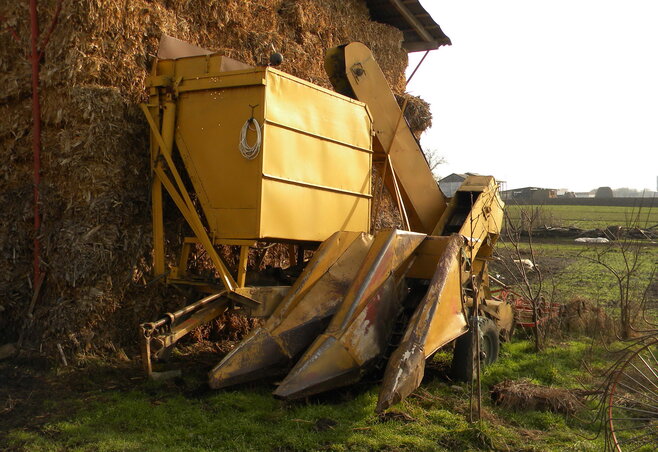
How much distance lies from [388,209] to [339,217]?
171 inches

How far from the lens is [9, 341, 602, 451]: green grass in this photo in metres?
4.85

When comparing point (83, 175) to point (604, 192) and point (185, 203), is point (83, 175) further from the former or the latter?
point (604, 192)

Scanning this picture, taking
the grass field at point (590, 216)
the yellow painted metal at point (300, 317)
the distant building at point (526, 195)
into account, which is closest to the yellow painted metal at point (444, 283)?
the yellow painted metal at point (300, 317)

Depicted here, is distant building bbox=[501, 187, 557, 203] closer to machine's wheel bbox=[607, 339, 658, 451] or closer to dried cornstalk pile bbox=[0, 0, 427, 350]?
machine's wheel bbox=[607, 339, 658, 451]

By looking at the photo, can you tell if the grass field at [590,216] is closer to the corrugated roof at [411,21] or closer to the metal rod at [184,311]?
the corrugated roof at [411,21]

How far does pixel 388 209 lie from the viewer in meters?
11.4

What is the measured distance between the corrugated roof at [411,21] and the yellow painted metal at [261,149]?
221 inches

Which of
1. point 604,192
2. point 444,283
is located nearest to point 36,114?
point 444,283

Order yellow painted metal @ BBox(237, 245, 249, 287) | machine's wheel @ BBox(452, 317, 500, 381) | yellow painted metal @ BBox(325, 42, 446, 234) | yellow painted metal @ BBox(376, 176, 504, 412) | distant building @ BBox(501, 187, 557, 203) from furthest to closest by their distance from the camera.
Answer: distant building @ BBox(501, 187, 557, 203), yellow painted metal @ BBox(325, 42, 446, 234), machine's wheel @ BBox(452, 317, 500, 381), yellow painted metal @ BBox(237, 245, 249, 287), yellow painted metal @ BBox(376, 176, 504, 412)

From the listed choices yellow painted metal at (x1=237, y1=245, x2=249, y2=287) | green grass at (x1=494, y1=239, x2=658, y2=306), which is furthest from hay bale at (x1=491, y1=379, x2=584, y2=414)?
green grass at (x1=494, y1=239, x2=658, y2=306)

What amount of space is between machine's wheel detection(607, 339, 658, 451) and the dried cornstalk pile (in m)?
4.58

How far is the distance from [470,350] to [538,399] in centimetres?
88

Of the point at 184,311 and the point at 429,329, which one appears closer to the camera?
the point at 429,329

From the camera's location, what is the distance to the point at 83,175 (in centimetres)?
668
